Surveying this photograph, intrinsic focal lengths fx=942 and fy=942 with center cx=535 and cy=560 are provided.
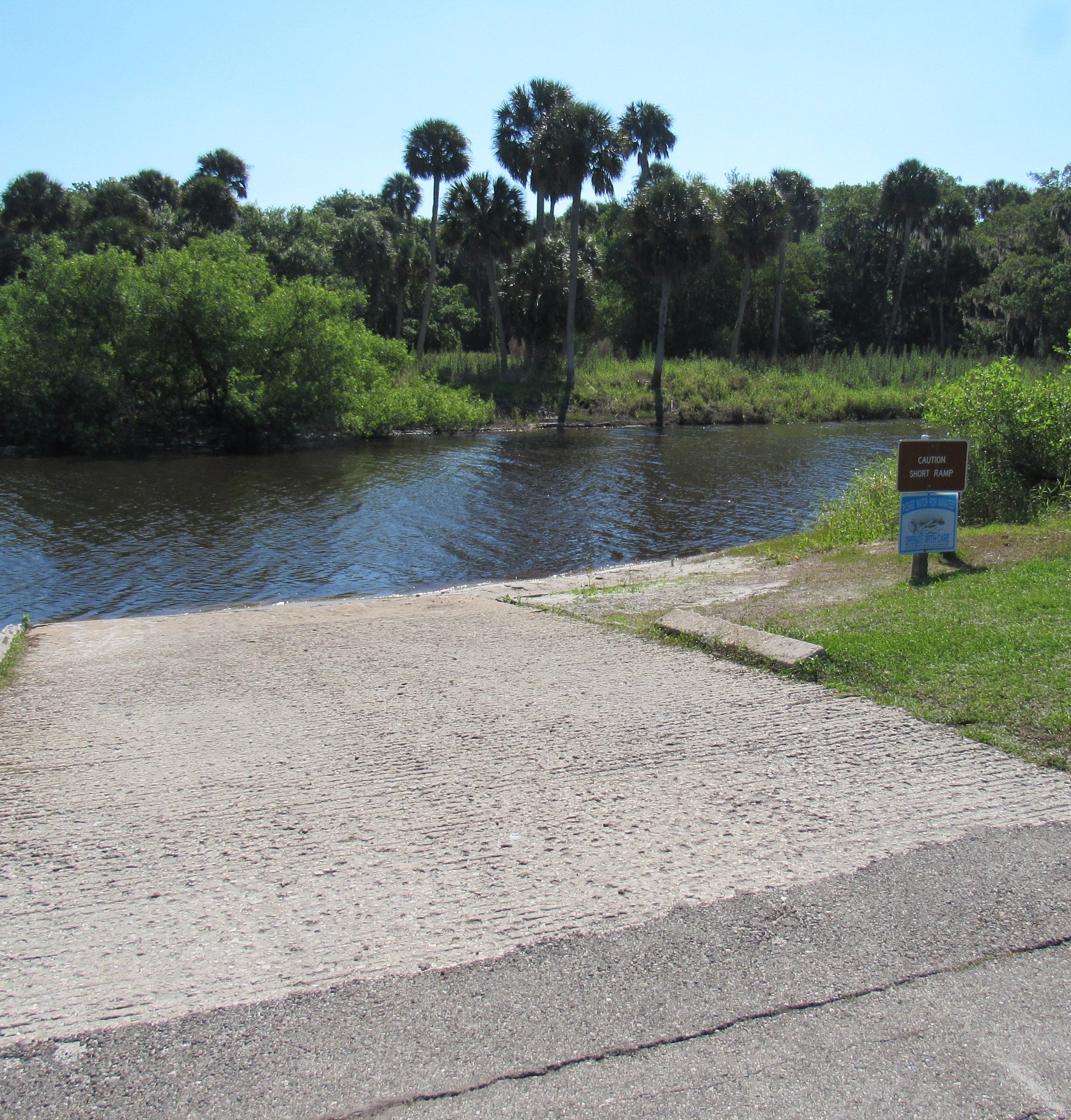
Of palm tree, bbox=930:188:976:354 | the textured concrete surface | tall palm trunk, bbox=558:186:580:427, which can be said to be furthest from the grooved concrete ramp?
palm tree, bbox=930:188:976:354

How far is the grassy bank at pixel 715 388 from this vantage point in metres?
47.5

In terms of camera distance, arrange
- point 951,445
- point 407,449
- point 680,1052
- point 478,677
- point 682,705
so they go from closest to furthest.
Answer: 1. point 680,1052
2. point 682,705
3. point 478,677
4. point 951,445
5. point 407,449

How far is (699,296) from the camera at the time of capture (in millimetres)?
62406

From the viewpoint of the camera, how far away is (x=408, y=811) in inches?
182

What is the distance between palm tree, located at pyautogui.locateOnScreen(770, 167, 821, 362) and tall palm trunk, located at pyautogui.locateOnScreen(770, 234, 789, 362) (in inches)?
1.8

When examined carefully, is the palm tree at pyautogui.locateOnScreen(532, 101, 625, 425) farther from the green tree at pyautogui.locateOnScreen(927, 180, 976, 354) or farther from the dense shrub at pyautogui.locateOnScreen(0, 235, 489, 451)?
the green tree at pyautogui.locateOnScreen(927, 180, 976, 354)

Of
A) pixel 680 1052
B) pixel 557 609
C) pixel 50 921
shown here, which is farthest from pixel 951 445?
pixel 50 921

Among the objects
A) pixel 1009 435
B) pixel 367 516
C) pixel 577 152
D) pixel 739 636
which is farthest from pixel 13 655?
pixel 577 152

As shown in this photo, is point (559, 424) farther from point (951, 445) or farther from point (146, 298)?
point (951, 445)

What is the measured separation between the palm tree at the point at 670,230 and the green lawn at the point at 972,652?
37425 millimetres

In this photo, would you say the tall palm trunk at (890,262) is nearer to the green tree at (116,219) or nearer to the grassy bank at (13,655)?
the green tree at (116,219)

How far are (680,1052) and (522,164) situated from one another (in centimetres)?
5048

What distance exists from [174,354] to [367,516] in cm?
1735

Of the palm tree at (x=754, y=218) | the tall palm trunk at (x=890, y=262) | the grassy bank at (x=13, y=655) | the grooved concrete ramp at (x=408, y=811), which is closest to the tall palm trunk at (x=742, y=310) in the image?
the palm tree at (x=754, y=218)
